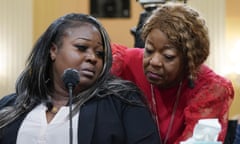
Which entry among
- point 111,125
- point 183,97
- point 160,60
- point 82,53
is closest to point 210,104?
point 183,97

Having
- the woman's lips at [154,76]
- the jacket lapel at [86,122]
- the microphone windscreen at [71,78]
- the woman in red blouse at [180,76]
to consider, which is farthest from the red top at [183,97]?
the microphone windscreen at [71,78]

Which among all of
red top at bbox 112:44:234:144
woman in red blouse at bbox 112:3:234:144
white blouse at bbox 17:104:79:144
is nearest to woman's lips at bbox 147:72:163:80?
woman in red blouse at bbox 112:3:234:144

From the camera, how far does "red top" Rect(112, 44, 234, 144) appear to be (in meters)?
1.72

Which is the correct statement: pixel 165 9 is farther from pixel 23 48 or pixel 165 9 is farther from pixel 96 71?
pixel 23 48

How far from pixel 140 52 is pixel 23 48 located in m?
3.15

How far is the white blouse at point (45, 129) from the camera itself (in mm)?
1626

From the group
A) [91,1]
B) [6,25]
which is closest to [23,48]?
[6,25]

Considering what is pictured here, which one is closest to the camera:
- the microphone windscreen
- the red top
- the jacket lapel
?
the microphone windscreen

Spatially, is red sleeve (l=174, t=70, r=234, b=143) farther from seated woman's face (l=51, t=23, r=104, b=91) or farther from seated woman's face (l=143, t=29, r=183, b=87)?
seated woman's face (l=51, t=23, r=104, b=91)

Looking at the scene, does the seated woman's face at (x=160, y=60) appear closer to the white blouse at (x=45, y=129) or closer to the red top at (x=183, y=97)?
the red top at (x=183, y=97)

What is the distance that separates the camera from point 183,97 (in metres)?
1.82

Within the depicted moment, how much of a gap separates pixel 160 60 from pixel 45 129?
43 centimetres

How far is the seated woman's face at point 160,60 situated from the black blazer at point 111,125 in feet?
0.35

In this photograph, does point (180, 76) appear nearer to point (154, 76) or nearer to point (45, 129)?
point (154, 76)
